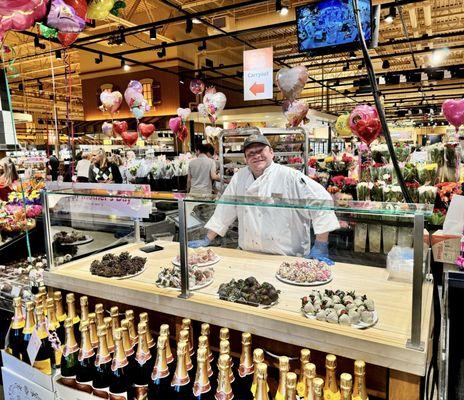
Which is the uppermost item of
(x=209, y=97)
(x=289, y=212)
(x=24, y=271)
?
(x=209, y=97)

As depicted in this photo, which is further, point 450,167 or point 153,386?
point 450,167

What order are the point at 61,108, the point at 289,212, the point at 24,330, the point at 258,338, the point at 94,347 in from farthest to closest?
the point at 61,108 → the point at 289,212 → the point at 24,330 → the point at 94,347 → the point at 258,338

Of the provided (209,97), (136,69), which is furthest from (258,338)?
(136,69)

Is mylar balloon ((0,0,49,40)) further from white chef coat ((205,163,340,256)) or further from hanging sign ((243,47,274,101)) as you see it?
hanging sign ((243,47,274,101))

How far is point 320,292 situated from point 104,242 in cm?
138

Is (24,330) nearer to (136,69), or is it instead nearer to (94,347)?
(94,347)

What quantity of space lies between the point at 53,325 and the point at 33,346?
0.39 feet

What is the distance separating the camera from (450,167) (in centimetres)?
290

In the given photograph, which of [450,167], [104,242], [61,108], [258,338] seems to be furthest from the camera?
[61,108]

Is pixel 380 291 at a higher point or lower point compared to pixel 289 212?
lower

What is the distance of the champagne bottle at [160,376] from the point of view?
1.25 metres

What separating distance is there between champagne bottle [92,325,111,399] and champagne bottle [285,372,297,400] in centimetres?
66

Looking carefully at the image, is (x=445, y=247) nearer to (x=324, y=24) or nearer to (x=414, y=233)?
(x=414, y=233)

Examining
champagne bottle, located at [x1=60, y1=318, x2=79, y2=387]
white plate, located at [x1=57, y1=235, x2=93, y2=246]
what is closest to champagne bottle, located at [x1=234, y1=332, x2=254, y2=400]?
champagne bottle, located at [x1=60, y1=318, x2=79, y2=387]
